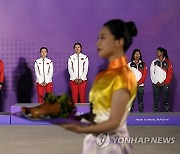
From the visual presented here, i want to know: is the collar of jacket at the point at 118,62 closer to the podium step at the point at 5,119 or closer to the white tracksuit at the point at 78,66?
the podium step at the point at 5,119

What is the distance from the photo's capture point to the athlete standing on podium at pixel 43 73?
828cm

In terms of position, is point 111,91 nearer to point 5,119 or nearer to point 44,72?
point 5,119

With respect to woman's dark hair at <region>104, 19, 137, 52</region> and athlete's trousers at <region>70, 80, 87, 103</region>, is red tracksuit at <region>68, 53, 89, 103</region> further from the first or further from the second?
woman's dark hair at <region>104, 19, 137, 52</region>

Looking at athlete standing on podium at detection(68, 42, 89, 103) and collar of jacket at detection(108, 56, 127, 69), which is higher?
collar of jacket at detection(108, 56, 127, 69)

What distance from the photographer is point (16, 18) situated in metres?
8.82

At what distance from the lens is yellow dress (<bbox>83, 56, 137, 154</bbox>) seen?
168 centimetres

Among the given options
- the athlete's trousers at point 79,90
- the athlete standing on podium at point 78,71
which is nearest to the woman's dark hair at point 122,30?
the athlete standing on podium at point 78,71

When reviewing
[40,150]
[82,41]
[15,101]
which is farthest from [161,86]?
[40,150]

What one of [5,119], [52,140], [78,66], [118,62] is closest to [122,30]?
[118,62]

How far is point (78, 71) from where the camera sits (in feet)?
27.3

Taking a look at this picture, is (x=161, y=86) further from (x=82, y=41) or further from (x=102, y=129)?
(x=102, y=129)

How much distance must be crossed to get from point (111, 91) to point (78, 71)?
262 inches

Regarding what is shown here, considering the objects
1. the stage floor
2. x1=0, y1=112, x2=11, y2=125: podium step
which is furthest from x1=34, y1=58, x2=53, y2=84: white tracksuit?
the stage floor

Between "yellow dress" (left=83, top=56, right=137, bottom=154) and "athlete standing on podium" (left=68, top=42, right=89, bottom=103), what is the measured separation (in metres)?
6.48
